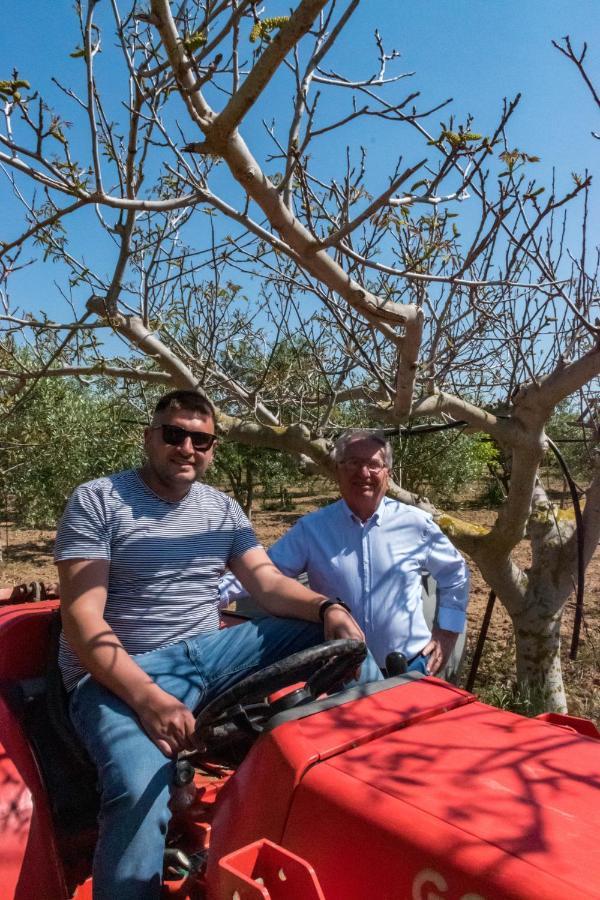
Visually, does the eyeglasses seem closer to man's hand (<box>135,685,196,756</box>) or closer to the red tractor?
the red tractor

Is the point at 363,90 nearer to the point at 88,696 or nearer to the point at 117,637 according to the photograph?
the point at 117,637

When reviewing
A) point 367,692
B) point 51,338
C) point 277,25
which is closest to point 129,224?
point 51,338

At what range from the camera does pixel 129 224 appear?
12.2 feet

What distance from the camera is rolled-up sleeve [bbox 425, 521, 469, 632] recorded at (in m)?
3.04

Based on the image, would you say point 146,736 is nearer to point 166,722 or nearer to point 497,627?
point 166,722

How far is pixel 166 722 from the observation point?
5.66 feet

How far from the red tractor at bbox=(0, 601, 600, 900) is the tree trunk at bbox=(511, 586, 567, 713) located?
295cm

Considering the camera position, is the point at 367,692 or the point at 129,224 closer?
the point at 367,692

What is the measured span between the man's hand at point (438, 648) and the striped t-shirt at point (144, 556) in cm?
104

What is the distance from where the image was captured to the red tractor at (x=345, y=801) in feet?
3.96

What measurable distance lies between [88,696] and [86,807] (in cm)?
32

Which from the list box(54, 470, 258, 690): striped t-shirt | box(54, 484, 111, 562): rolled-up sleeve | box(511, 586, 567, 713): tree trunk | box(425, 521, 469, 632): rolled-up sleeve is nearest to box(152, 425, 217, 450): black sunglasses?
box(54, 470, 258, 690): striped t-shirt

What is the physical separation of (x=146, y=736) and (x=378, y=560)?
55.0 inches

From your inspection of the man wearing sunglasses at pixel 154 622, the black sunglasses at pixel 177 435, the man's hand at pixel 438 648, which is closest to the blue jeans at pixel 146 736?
the man wearing sunglasses at pixel 154 622
